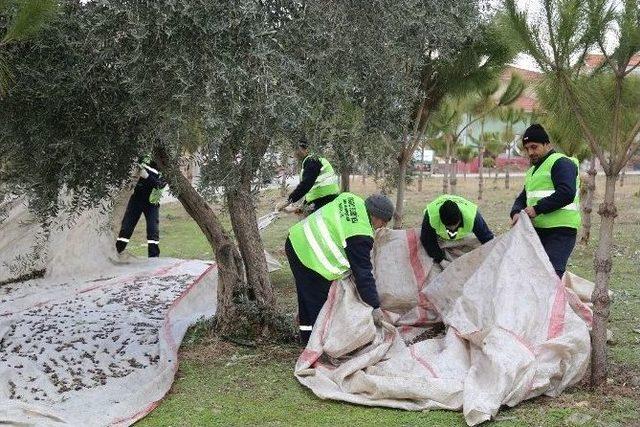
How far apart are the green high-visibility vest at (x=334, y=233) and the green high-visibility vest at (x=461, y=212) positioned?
755 millimetres

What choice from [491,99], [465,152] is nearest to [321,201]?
[491,99]

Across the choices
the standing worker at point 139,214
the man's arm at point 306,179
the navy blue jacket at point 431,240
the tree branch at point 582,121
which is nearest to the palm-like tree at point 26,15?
the tree branch at point 582,121

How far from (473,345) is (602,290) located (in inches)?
32.2

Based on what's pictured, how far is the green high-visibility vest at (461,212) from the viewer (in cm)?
558

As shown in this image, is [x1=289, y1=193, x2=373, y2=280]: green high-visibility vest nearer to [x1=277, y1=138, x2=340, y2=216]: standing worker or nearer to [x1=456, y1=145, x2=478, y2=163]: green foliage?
[x1=277, y1=138, x2=340, y2=216]: standing worker

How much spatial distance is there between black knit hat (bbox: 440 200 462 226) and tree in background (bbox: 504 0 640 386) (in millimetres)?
1129

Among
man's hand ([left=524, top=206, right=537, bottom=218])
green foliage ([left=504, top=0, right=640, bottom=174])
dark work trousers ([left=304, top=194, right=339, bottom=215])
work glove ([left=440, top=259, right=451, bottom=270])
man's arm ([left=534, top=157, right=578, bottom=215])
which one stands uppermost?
green foliage ([left=504, top=0, right=640, bottom=174])

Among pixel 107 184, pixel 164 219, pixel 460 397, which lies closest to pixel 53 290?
pixel 107 184

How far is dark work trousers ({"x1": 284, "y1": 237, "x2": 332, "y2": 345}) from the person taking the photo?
5254 mm

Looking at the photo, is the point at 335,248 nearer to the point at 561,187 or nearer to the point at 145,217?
the point at 561,187

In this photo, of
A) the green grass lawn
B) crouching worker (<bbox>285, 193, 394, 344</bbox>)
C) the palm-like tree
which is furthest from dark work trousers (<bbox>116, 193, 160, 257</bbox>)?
the palm-like tree

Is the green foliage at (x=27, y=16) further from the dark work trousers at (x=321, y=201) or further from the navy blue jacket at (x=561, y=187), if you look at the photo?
the dark work trousers at (x=321, y=201)

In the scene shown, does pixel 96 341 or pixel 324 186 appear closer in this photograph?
pixel 96 341

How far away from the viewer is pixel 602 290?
14.6 feet
